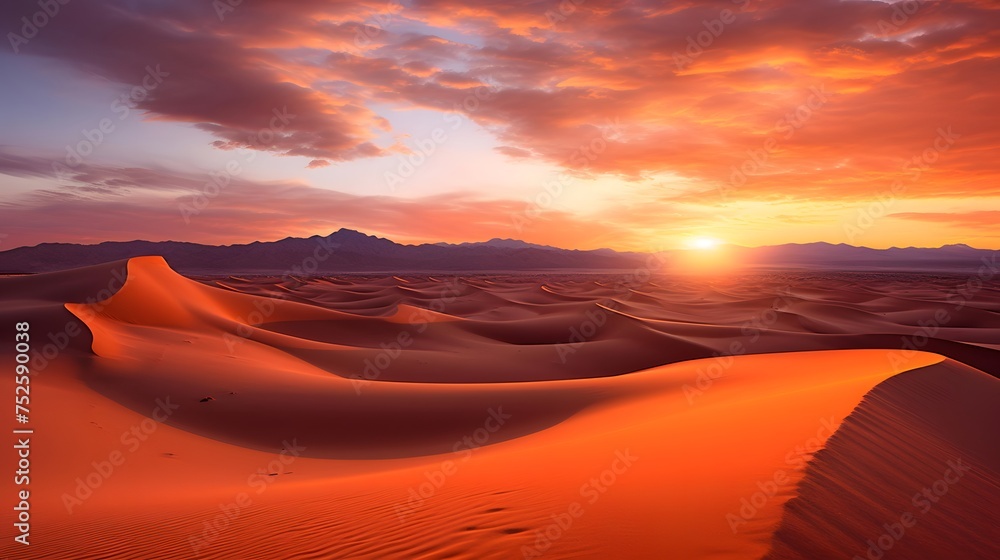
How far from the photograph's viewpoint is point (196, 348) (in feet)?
47.0

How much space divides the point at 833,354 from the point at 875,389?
23.5ft

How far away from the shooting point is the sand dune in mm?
3613

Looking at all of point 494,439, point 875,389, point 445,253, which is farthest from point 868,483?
point 445,253

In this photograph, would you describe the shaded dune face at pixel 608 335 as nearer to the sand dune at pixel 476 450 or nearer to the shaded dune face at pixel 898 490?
the sand dune at pixel 476 450

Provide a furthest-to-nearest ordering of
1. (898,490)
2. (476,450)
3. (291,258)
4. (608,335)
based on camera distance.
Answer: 1. (291,258)
2. (608,335)
3. (476,450)
4. (898,490)

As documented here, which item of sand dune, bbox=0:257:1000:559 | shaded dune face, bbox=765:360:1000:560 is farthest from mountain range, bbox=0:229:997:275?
shaded dune face, bbox=765:360:1000:560

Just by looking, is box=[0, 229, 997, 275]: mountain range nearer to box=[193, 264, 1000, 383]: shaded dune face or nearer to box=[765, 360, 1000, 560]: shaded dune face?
box=[193, 264, 1000, 383]: shaded dune face

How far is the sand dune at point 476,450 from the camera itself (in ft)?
11.9

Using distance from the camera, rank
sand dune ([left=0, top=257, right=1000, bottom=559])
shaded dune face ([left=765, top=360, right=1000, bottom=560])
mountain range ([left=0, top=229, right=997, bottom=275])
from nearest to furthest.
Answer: shaded dune face ([left=765, top=360, right=1000, bottom=560])
sand dune ([left=0, top=257, right=1000, bottom=559])
mountain range ([left=0, top=229, right=997, bottom=275])

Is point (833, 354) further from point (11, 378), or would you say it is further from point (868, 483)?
point (11, 378)

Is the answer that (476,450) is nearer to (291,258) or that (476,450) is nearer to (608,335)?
(608,335)

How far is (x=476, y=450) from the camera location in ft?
26.3

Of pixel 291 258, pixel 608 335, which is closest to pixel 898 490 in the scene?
pixel 608 335

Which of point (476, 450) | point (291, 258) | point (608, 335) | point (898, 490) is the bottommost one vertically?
point (608, 335)
